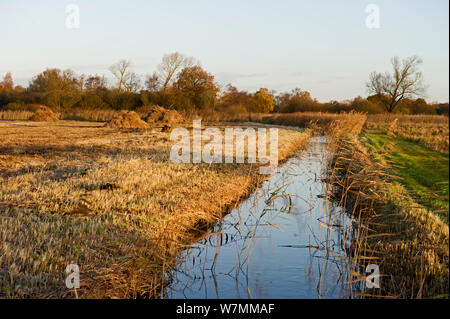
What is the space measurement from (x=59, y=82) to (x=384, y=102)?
45911 mm

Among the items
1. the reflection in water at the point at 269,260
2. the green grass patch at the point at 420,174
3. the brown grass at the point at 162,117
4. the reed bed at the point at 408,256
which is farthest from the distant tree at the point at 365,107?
the reed bed at the point at 408,256

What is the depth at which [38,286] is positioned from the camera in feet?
12.9

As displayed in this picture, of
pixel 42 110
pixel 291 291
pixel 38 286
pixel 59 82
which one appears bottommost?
pixel 291 291

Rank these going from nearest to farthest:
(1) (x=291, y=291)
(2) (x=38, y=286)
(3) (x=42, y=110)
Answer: (2) (x=38, y=286), (1) (x=291, y=291), (3) (x=42, y=110)

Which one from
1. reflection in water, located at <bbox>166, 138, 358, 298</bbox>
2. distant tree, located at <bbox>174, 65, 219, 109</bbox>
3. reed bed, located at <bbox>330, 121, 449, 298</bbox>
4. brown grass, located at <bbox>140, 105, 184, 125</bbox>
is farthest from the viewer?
distant tree, located at <bbox>174, 65, 219, 109</bbox>

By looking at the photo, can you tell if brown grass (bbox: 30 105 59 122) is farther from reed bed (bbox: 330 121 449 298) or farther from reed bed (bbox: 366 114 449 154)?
reed bed (bbox: 330 121 449 298)

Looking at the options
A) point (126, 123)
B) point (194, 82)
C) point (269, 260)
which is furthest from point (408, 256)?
point (194, 82)

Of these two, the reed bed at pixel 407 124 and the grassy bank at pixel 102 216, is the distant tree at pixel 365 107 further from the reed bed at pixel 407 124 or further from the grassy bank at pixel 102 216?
the grassy bank at pixel 102 216

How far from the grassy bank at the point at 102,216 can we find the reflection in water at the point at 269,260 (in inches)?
15.3

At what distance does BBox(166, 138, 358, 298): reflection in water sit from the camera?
4844mm

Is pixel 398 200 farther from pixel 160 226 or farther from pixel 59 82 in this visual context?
pixel 59 82

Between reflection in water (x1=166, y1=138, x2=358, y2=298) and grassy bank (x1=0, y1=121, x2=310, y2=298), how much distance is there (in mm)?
389

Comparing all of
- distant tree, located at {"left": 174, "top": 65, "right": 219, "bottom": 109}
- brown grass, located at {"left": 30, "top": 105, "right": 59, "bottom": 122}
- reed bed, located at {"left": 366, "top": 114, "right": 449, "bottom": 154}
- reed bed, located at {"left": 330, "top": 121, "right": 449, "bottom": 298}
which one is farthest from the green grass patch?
distant tree, located at {"left": 174, "top": 65, "right": 219, "bottom": 109}
